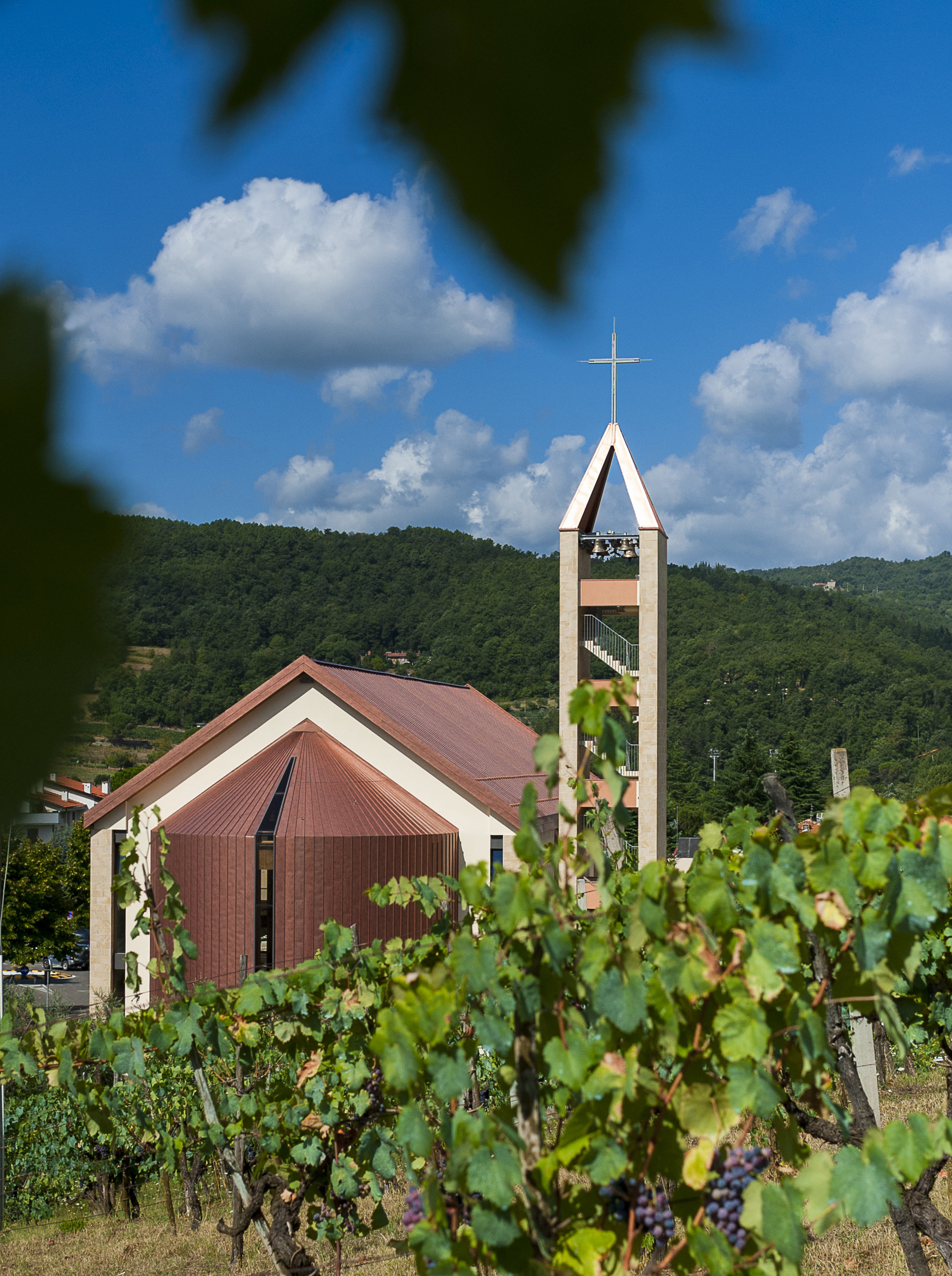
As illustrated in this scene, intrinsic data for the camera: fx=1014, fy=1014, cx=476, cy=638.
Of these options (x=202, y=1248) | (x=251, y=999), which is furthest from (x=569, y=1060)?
(x=202, y=1248)

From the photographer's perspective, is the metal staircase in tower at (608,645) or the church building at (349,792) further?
the metal staircase in tower at (608,645)

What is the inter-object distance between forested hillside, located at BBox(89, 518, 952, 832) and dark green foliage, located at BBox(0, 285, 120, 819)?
0.02 m

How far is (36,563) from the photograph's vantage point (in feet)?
1.51

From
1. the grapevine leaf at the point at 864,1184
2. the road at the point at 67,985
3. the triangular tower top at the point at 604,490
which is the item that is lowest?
the road at the point at 67,985

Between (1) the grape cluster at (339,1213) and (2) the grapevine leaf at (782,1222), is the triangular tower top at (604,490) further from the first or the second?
(2) the grapevine leaf at (782,1222)

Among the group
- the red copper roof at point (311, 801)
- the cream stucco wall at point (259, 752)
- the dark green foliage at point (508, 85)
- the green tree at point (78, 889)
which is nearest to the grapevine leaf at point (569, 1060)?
the dark green foliage at point (508, 85)

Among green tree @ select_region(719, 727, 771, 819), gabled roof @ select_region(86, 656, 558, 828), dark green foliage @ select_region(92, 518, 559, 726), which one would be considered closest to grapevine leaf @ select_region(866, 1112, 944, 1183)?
dark green foliage @ select_region(92, 518, 559, 726)

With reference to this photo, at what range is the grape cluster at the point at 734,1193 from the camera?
2.45m

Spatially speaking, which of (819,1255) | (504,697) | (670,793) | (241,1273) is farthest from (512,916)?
(670,793)

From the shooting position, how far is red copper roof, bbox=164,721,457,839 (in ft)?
56.5

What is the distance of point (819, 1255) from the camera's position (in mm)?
7332

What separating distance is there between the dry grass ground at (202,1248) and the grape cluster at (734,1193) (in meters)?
4.80

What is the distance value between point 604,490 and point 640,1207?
21.3 metres

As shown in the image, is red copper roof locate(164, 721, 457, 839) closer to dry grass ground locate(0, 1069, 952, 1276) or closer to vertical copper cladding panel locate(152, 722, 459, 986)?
vertical copper cladding panel locate(152, 722, 459, 986)
